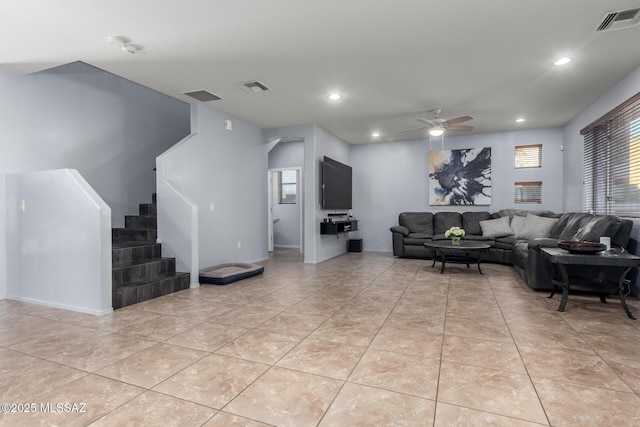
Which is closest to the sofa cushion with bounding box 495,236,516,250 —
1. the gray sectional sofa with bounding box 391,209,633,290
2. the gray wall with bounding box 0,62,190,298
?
the gray sectional sofa with bounding box 391,209,633,290

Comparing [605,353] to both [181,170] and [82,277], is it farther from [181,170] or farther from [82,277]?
[181,170]

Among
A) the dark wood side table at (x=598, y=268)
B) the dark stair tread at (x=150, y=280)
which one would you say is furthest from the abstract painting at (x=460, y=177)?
the dark stair tread at (x=150, y=280)

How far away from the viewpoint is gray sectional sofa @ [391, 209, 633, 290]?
3898 mm

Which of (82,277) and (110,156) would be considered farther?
(110,156)

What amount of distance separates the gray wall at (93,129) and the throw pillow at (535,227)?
6.61 metres

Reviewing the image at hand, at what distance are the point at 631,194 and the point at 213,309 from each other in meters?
5.02

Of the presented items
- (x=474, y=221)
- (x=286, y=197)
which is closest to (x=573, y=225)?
(x=474, y=221)

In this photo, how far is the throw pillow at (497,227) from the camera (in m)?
6.30

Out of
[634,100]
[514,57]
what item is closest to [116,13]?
[514,57]

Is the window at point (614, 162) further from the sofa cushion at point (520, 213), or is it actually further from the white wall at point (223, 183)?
the white wall at point (223, 183)

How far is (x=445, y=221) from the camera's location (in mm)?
7250

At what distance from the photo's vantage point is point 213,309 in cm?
337

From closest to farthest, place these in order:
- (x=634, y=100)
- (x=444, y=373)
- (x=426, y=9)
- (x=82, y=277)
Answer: (x=444, y=373) → (x=426, y=9) → (x=82, y=277) → (x=634, y=100)

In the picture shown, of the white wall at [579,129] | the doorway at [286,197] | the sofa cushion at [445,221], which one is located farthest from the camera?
the doorway at [286,197]
